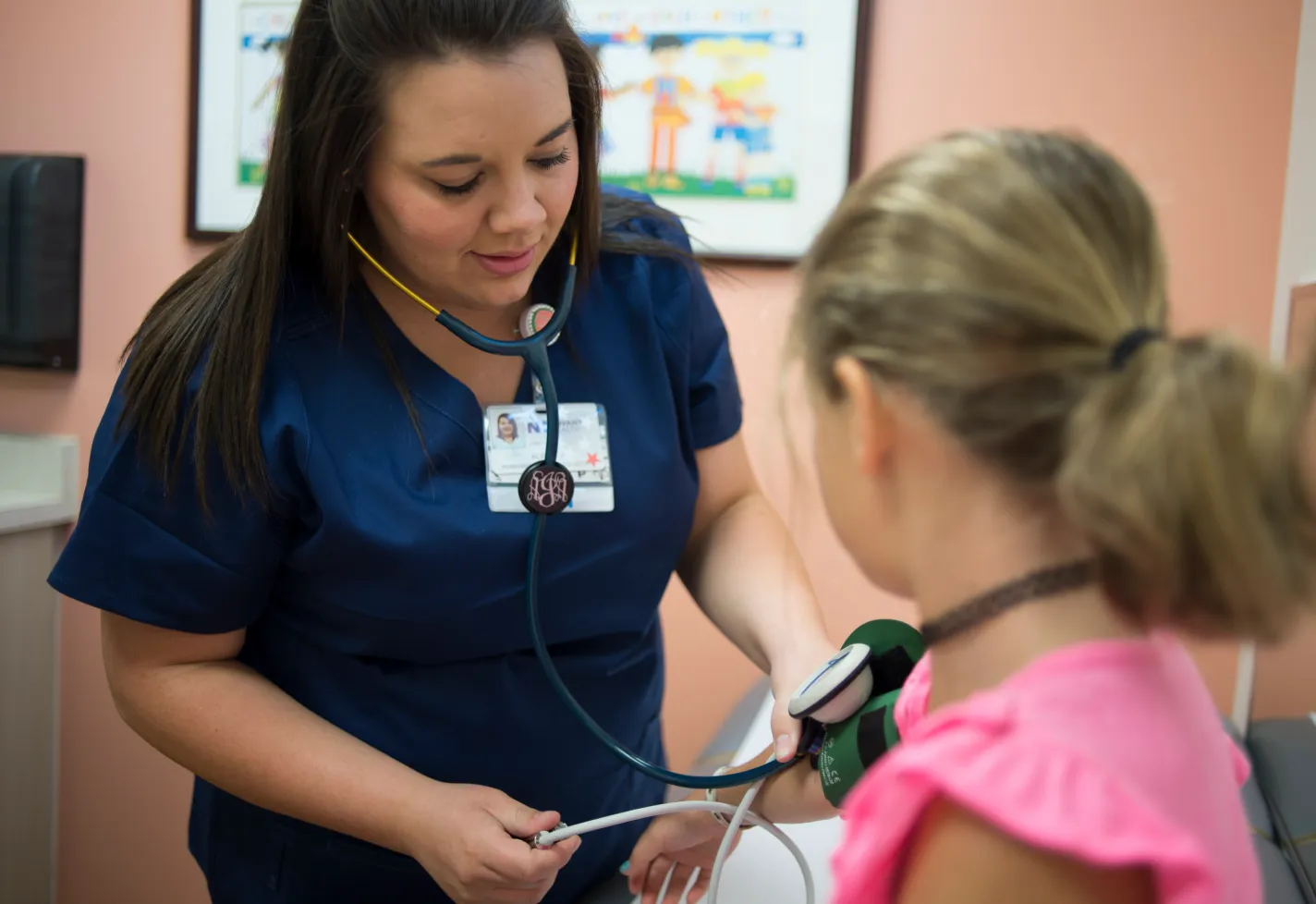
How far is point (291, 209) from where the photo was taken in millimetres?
1012

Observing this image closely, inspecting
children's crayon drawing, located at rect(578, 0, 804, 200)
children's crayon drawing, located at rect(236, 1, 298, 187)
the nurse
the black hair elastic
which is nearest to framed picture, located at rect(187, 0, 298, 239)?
children's crayon drawing, located at rect(236, 1, 298, 187)

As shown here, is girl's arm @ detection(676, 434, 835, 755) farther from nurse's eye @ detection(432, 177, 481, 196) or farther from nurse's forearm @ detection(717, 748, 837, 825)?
nurse's eye @ detection(432, 177, 481, 196)

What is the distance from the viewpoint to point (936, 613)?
66 cm

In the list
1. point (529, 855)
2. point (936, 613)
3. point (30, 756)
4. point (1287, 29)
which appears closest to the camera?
point (936, 613)

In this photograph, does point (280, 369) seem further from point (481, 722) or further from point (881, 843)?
point (881, 843)

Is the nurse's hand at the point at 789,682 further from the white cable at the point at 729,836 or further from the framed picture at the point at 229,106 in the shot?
the framed picture at the point at 229,106

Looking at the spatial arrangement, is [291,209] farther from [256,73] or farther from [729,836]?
[256,73]

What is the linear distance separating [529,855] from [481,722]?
0.67 ft

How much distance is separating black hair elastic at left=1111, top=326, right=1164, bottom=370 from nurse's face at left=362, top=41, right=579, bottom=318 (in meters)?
0.56

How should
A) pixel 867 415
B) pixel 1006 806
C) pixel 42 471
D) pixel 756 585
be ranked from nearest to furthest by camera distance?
1. pixel 1006 806
2. pixel 867 415
3. pixel 756 585
4. pixel 42 471

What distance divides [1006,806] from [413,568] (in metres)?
0.62

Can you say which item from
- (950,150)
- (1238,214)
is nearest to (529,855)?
(950,150)

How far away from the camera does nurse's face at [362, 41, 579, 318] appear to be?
36.8 inches

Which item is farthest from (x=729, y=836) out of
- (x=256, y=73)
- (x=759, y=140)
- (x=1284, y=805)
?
(x=256, y=73)
